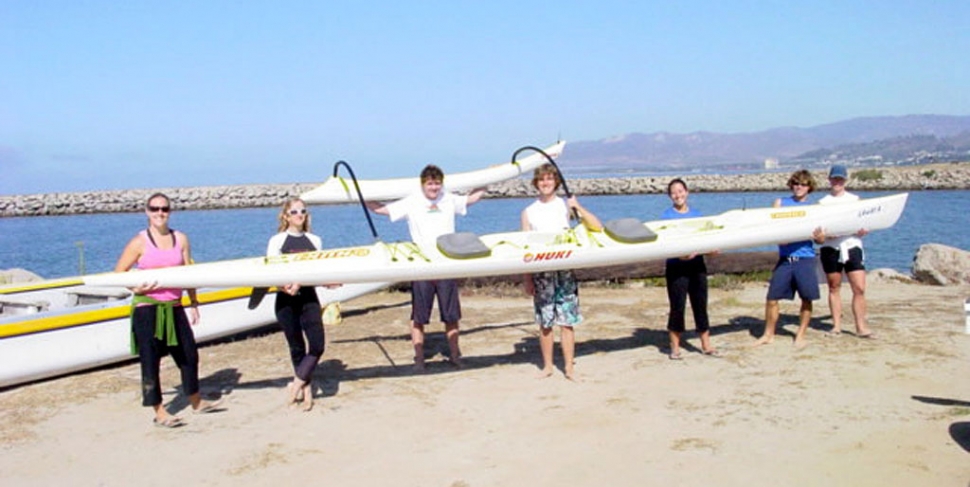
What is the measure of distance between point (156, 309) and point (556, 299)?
2.88 metres

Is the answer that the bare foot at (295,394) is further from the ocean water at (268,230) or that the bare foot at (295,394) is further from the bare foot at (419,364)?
the ocean water at (268,230)

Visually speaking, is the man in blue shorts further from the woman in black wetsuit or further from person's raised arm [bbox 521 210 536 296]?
the woman in black wetsuit

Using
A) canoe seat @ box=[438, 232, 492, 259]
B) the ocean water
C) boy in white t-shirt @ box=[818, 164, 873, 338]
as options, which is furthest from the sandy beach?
the ocean water

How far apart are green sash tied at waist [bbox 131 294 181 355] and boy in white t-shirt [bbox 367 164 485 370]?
1.87 meters

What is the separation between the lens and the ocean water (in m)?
26.1

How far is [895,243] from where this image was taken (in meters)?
25.3

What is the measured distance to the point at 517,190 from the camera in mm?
67188

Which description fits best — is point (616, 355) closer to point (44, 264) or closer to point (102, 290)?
point (102, 290)

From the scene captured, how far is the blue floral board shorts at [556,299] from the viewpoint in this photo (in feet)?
21.6

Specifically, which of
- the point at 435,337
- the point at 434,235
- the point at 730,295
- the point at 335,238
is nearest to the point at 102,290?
the point at 435,337

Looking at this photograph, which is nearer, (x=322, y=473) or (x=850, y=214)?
(x=322, y=473)

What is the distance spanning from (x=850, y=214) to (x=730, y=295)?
3.26 meters

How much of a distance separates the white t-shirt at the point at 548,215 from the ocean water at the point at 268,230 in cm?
1269

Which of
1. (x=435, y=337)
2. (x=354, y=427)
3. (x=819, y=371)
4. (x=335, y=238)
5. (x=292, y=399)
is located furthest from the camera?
(x=335, y=238)
